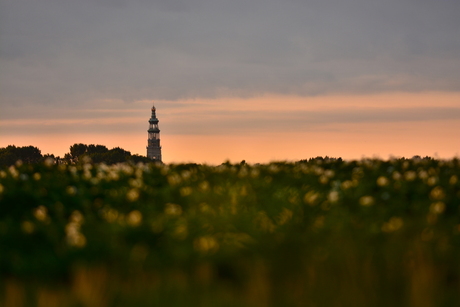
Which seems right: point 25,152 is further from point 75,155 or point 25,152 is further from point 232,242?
point 232,242

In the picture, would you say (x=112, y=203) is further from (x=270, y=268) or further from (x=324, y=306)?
(x=324, y=306)

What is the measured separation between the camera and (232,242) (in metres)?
8.97

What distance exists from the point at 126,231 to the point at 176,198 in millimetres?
3301

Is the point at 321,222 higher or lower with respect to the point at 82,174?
lower

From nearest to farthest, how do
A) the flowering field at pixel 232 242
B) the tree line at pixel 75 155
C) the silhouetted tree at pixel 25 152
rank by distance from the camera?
the flowering field at pixel 232 242, the tree line at pixel 75 155, the silhouetted tree at pixel 25 152

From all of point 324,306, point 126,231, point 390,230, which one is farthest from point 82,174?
point 324,306

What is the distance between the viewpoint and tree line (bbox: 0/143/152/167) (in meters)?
131

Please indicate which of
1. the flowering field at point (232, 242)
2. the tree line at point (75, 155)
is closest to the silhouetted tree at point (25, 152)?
the tree line at point (75, 155)

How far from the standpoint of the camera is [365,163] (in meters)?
16.8

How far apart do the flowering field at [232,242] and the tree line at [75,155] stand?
116486mm

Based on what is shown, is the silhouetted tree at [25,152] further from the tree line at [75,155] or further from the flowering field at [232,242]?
the flowering field at [232,242]

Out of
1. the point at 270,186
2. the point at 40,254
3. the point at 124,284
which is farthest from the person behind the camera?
the point at 270,186

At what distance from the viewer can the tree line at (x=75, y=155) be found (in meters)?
131

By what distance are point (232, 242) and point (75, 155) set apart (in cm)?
13982
